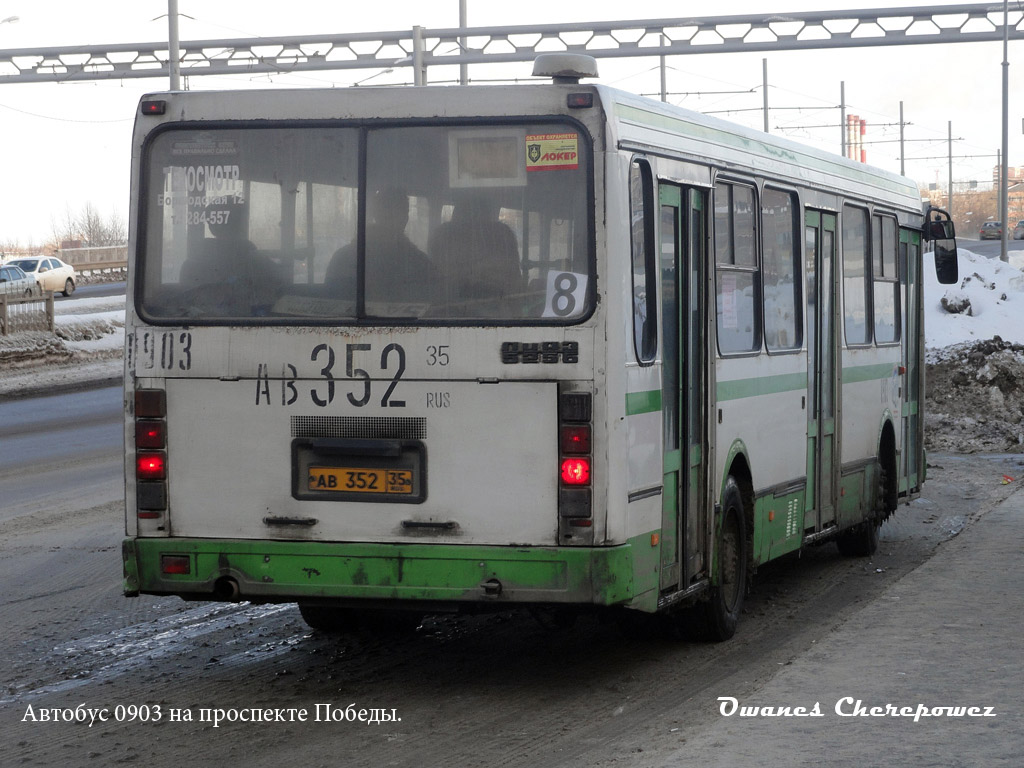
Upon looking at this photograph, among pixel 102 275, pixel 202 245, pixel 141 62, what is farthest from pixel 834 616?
pixel 102 275

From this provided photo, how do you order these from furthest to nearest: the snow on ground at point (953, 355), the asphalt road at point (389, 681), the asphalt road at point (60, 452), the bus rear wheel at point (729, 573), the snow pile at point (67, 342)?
the snow pile at point (67, 342)
the snow on ground at point (953, 355)
the asphalt road at point (60, 452)
the bus rear wheel at point (729, 573)
the asphalt road at point (389, 681)

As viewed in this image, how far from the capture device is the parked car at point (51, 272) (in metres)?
50.2

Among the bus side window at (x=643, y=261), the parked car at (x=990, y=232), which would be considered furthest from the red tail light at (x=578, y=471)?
the parked car at (x=990, y=232)

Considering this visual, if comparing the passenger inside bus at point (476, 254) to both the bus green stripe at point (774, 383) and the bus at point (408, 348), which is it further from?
the bus green stripe at point (774, 383)

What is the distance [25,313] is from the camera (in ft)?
108

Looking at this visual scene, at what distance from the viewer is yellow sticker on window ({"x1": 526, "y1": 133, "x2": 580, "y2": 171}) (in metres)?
6.81

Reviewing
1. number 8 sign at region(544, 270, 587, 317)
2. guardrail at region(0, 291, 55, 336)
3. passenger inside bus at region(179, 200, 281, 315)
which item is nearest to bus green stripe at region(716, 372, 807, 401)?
number 8 sign at region(544, 270, 587, 317)

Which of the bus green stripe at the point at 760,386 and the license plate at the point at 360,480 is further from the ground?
the bus green stripe at the point at 760,386

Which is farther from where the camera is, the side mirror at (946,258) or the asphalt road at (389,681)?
the side mirror at (946,258)

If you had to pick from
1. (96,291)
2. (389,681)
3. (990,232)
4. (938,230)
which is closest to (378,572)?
(389,681)

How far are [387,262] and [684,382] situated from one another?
171 centimetres

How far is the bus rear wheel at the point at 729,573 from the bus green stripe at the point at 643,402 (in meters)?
1.17

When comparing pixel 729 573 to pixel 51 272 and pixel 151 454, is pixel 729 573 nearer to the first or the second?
pixel 151 454

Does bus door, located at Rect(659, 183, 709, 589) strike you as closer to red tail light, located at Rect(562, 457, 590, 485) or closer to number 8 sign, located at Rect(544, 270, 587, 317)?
number 8 sign, located at Rect(544, 270, 587, 317)
